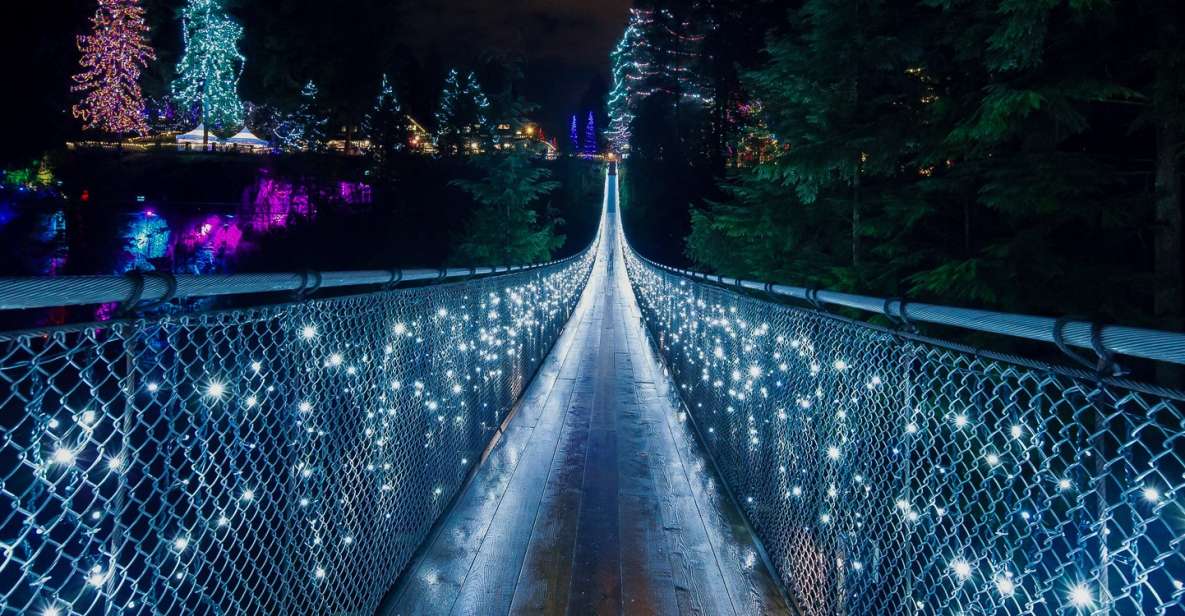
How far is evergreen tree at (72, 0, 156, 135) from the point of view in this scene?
2594 cm

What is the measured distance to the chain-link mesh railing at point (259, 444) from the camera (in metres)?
1.11

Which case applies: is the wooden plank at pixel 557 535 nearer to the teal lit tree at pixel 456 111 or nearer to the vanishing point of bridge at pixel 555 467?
the vanishing point of bridge at pixel 555 467

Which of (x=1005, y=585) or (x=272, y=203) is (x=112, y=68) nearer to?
(x=272, y=203)

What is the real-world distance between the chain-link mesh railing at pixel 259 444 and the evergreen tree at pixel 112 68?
30.9 m

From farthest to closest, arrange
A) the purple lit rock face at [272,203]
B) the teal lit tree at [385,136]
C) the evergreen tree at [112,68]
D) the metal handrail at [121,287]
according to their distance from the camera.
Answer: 1. the purple lit rock face at [272,203]
2. the teal lit tree at [385,136]
3. the evergreen tree at [112,68]
4. the metal handrail at [121,287]

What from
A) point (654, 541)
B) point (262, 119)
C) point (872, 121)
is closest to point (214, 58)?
point (262, 119)

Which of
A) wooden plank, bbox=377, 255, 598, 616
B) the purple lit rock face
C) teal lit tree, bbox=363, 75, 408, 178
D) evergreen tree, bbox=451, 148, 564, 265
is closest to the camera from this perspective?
wooden plank, bbox=377, 255, 598, 616

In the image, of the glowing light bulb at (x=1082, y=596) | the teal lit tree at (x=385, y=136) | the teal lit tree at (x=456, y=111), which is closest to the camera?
the glowing light bulb at (x=1082, y=596)

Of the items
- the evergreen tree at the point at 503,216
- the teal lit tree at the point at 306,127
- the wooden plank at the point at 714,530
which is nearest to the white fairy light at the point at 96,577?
the wooden plank at the point at 714,530

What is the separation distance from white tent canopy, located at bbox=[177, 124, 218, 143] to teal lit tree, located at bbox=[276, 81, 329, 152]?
3.41 m

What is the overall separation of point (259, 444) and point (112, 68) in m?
33.8

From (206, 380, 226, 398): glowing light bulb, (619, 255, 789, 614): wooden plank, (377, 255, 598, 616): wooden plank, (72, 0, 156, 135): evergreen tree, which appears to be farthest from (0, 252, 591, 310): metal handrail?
(72, 0, 156, 135): evergreen tree

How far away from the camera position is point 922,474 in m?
2.17

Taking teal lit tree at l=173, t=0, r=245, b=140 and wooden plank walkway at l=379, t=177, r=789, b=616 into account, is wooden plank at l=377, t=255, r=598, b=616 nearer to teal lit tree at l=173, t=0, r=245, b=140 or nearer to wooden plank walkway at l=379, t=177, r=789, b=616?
wooden plank walkway at l=379, t=177, r=789, b=616
